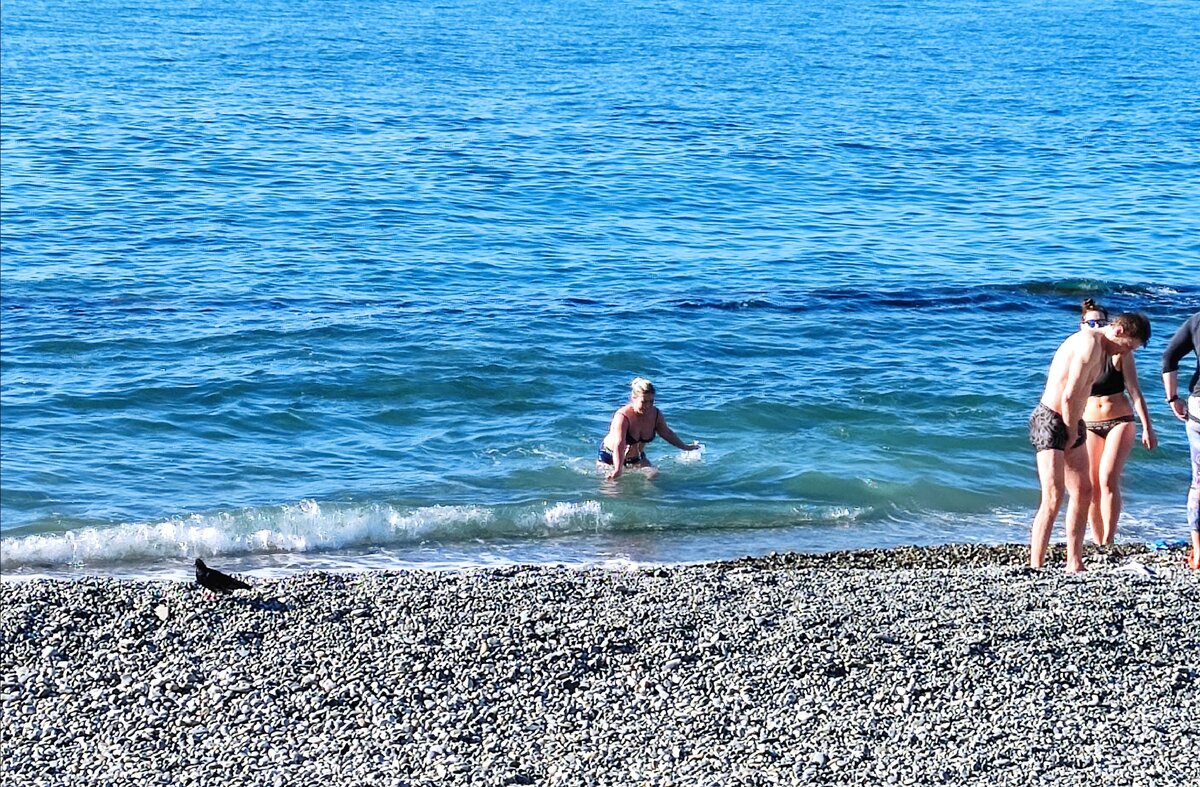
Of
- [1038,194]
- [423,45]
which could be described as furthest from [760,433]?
[423,45]

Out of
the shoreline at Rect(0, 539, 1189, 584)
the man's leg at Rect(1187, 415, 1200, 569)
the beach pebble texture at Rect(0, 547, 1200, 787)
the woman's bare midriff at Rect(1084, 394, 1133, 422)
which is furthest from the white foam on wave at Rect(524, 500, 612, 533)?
the man's leg at Rect(1187, 415, 1200, 569)

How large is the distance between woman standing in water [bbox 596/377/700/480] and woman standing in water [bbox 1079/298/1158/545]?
12.9 feet

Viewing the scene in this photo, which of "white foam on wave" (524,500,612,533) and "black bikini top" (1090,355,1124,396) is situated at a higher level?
"black bikini top" (1090,355,1124,396)

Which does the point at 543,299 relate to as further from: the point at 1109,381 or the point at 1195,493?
the point at 1195,493

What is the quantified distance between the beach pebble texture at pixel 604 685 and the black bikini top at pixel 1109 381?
1236 millimetres

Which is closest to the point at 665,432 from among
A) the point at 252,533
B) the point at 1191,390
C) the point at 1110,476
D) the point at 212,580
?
the point at 252,533

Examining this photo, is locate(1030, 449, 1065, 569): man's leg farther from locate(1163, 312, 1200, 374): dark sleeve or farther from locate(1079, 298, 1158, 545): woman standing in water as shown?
locate(1163, 312, 1200, 374): dark sleeve

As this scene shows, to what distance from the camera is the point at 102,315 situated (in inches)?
694

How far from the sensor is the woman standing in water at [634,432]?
12.0 m

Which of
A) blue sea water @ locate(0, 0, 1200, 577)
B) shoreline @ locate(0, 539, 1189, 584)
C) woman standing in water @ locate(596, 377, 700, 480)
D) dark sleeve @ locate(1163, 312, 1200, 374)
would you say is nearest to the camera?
dark sleeve @ locate(1163, 312, 1200, 374)

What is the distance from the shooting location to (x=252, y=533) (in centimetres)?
1080

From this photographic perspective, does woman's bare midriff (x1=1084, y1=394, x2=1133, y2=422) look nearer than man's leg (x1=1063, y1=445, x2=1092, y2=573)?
No

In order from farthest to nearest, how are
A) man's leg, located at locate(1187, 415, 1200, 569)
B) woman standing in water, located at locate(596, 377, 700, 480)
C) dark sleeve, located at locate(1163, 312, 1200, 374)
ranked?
woman standing in water, located at locate(596, 377, 700, 480), man's leg, located at locate(1187, 415, 1200, 569), dark sleeve, located at locate(1163, 312, 1200, 374)

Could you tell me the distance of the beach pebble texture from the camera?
6.01 meters
